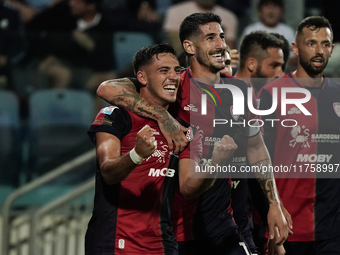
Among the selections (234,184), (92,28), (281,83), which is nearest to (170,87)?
(234,184)

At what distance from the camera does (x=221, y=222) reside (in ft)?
12.6

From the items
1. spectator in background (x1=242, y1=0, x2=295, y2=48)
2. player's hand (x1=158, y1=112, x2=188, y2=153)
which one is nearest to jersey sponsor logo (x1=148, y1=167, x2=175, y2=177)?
player's hand (x1=158, y1=112, x2=188, y2=153)

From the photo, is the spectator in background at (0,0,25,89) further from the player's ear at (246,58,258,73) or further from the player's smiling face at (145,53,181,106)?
the player's smiling face at (145,53,181,106)

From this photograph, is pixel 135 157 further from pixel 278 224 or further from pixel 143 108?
pixel 278 224

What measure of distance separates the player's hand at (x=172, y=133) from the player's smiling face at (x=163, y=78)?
0.57ft

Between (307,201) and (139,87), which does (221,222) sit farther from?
(139,87)

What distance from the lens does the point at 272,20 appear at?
7.47m

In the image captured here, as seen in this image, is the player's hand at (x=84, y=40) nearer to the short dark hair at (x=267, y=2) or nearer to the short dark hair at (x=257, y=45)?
the short dark hair at (x=267, y=2)

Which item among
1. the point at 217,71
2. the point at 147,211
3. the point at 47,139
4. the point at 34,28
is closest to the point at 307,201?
the point at 217,71

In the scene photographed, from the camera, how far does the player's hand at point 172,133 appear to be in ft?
10.3

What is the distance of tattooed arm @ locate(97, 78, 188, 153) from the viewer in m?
3.15

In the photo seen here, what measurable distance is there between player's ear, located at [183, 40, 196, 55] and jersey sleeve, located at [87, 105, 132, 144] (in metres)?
0.89

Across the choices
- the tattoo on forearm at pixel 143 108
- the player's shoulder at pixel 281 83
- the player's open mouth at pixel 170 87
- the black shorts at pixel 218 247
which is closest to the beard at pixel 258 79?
the player's shoulder at pixel 281 83

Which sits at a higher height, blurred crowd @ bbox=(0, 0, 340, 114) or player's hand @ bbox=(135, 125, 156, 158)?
blurred crowd @ bbox=(0, 0, 340, 114)
